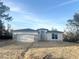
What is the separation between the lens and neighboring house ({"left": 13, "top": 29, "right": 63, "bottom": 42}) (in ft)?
139

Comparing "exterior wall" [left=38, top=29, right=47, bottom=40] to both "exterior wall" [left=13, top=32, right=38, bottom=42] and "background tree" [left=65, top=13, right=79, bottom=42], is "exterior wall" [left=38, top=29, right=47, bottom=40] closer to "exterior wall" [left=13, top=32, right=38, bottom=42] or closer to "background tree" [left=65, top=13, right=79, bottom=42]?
"exterior wall" [left=13, top=32, right=38, bottom=42]

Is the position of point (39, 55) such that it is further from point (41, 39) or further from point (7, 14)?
point (7, 14)

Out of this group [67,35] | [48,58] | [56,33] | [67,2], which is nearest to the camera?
[48,58]

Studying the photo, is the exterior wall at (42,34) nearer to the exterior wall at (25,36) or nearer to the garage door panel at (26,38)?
the exterior wall at (25,36)

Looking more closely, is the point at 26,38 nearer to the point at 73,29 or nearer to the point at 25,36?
the point at 25,36

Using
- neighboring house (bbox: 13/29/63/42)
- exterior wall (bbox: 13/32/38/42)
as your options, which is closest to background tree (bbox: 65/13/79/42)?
neighboring house (bbox: 13/29/63/42)

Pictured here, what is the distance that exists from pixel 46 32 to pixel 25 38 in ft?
16.2

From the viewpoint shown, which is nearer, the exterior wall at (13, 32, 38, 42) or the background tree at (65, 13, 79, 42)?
the exterior wall at (13, 32, 38, 42)

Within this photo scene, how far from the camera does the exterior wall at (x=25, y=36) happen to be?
42219mm

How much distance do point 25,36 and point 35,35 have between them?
201 cm

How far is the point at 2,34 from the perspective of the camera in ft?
152

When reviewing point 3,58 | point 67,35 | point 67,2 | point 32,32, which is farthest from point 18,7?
point 3,58

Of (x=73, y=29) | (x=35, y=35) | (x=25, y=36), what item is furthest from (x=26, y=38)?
(x=73, y=29)

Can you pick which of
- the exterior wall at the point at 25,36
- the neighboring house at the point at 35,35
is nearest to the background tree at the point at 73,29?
the neighboring house at the point at 35,35
